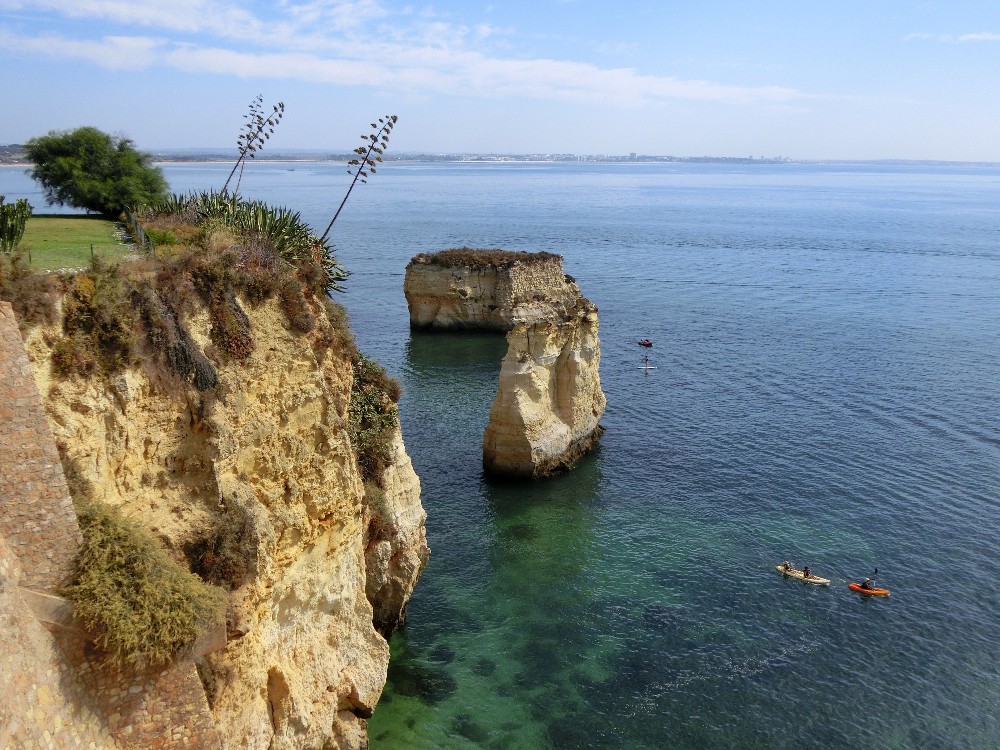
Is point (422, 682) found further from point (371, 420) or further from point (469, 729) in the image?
point (371, 420)

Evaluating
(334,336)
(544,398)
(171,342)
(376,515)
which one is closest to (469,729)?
(376,515)

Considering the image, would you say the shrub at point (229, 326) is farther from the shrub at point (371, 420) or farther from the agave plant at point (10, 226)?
the shrub at point (371, 420)

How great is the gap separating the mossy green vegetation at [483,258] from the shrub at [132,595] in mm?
49193

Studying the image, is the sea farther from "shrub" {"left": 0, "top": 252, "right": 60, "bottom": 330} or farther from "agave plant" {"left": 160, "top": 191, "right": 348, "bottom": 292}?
"shrub" {"left": 0, "top": 252, "right": 60, "bottom": 330}

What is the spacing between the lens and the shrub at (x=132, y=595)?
10594 mm

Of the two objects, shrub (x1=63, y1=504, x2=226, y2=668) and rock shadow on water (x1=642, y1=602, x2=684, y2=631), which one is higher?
shrub (x1=63, y1=504, x2=226, y2=668)

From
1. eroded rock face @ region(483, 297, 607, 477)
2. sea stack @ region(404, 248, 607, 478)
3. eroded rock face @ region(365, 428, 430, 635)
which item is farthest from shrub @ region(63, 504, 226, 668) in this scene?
sea stack @ region(404, 248, 607, 478)

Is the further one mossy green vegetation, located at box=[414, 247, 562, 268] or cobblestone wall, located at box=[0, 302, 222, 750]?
mossy green vegetation, located at box=[414, 247, 562, 268]

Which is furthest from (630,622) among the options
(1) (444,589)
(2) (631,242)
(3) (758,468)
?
(2) (631,242)

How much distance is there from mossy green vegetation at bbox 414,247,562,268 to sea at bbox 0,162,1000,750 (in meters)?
5.57

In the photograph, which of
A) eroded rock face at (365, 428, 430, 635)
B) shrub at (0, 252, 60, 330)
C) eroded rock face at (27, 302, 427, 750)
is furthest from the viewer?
eroded rock face at (365, 428, 430, 635)

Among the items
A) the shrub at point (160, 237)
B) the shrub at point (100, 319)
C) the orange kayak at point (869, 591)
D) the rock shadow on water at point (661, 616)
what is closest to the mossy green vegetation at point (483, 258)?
the orange kayak at point (869, 591)

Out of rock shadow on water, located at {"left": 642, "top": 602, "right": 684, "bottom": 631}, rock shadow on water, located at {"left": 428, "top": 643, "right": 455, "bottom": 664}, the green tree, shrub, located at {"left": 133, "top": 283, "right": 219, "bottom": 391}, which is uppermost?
the green tree

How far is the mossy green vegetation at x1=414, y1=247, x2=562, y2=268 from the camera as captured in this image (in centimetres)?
5959
